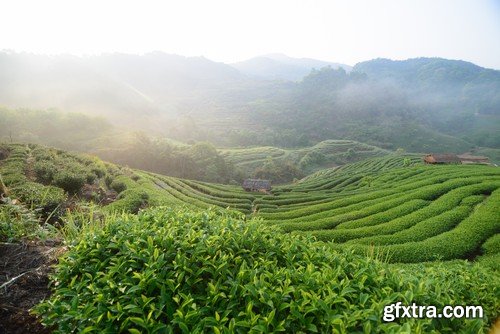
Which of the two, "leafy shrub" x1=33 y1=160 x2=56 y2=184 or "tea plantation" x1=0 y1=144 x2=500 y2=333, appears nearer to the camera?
"tea plantation" x1=0 y1=144 x2=500 y2=333

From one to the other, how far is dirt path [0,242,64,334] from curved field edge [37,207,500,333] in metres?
0.63

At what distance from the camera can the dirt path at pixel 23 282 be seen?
14.6ft

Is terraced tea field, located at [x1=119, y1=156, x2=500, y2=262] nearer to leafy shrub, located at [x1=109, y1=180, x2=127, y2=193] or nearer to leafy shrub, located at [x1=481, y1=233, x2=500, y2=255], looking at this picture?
leafy shrub, located at [x1=481, y1=233, x2=500, y2=255]

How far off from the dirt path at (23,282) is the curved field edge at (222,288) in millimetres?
631

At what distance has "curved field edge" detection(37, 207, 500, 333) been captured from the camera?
11.9 feet

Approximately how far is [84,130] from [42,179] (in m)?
75.7

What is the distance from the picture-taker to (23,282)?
5.17 m

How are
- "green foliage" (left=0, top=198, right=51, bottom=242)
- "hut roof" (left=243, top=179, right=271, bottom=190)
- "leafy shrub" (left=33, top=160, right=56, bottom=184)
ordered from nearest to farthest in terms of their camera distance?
1. "green foliage" (left=0, top=198, right=51, bottom=242)
2. "leafy shrub" (left=33, top=160, right=56, bottom=184)
3. "hut roof" (left=243, top=179, right=271, bottom=190)

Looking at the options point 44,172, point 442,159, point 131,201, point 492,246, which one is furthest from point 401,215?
point 442,159

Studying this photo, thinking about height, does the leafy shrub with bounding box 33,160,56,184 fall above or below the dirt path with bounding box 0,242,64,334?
below

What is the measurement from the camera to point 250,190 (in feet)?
173

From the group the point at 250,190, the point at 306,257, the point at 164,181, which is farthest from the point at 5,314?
the point at 250,190

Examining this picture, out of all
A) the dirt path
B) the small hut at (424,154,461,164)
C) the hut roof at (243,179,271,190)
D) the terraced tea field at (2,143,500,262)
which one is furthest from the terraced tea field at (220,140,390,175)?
the dirt path

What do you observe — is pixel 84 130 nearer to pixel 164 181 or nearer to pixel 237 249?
pixel 164 181
